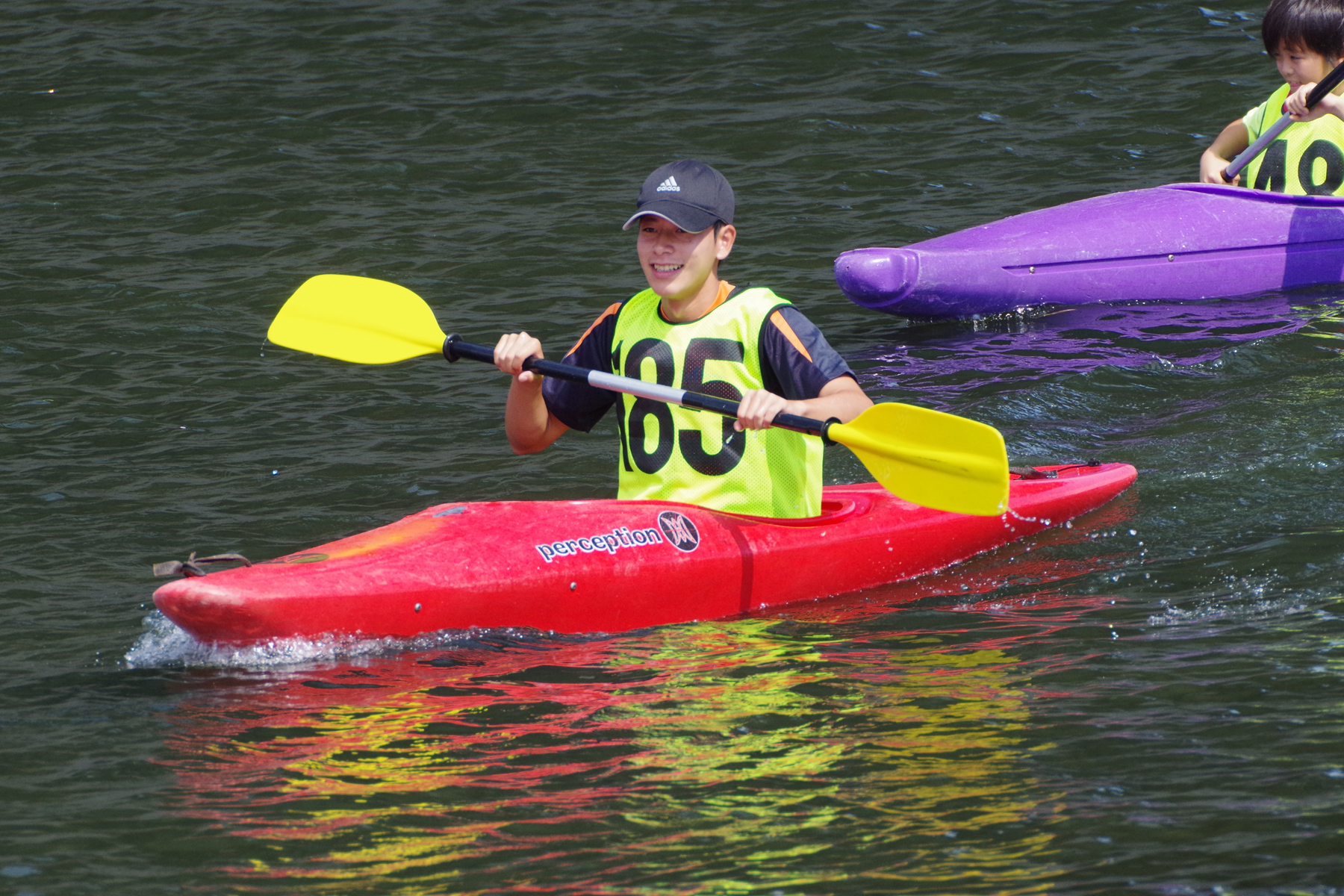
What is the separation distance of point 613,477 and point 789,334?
1.67 m

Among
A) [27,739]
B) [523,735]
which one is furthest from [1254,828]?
[27,739]

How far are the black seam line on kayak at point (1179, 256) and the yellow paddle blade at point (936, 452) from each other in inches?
132

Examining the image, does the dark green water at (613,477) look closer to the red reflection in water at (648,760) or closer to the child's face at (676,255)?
the red reflection in water at (648,760)

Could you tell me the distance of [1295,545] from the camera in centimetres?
425

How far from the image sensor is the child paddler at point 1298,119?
22.4 ft

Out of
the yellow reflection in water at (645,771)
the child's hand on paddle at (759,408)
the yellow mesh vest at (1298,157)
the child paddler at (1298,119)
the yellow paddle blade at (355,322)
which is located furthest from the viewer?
the yellow mesh vest at (1298,157)

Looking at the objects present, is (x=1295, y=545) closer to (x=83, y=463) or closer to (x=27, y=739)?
(x=27, y=739)

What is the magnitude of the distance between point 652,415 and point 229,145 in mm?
6941

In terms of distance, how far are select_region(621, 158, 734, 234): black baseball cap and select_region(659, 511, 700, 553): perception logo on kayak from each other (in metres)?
0.73

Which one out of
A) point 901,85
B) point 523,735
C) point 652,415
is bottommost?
point 523,735

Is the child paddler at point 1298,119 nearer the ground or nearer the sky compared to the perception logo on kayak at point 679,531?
nearer the sky

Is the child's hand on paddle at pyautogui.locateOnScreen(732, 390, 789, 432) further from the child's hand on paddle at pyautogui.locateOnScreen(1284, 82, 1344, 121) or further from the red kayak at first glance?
the child's hand on paddle at pyautogui.locateOnScreen(1284, 82, 1344, 121)

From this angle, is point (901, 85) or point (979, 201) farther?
point (901, 85)

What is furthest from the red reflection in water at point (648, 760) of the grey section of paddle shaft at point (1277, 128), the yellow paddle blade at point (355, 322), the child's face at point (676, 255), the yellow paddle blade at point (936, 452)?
the grey section of paddle shaft at point (1277, 128)
